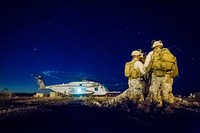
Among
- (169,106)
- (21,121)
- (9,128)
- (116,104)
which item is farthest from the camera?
(116,104)

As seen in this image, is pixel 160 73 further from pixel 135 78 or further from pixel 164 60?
pixel 135 78

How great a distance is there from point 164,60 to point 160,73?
1458mm

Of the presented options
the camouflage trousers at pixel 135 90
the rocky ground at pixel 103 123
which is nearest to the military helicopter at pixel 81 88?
the camouflage trousers at pixel 135 90

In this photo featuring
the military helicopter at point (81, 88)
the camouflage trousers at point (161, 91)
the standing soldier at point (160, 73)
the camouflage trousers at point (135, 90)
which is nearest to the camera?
the standing soldier at point (160, 73)

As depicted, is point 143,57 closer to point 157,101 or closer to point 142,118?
point 157,101

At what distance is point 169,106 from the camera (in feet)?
89.1

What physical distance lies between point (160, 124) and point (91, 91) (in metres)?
57.0

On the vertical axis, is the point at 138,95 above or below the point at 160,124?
above

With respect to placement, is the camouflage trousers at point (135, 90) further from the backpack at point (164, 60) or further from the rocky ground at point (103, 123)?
the rocky ground at point (103, 123)

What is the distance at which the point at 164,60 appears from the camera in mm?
26906

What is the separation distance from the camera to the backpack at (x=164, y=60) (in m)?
26.8

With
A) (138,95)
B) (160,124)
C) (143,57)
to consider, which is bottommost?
(160,124)

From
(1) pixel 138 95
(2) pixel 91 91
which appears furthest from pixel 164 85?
(2) pixel 91 91

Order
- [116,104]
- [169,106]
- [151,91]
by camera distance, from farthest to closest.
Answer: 1. [116,104]
2. [151,91]
3. [169,106]
